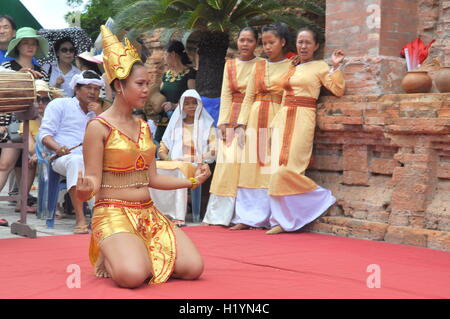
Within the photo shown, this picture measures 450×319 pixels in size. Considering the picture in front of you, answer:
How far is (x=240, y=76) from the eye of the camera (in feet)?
23.7

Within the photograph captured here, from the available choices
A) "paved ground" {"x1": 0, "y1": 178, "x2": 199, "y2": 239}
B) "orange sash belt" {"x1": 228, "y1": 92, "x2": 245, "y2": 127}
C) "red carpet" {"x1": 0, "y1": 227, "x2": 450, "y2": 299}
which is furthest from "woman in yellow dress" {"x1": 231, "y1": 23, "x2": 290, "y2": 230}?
"paved ground" {"x1": 0, "y1": 178, "x2": 199, "y2": 239}

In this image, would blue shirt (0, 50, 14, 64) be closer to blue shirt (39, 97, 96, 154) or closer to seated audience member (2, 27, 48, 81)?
seated audience member (2, 27, 48, 81)

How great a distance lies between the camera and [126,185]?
4.36 m

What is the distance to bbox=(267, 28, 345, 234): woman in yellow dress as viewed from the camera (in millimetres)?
6625

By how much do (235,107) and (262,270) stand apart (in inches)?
115

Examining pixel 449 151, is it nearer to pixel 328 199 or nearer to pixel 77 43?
pixel 328 199

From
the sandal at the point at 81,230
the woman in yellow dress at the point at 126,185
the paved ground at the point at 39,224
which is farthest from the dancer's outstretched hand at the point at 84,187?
the sandal at the point at 81,230

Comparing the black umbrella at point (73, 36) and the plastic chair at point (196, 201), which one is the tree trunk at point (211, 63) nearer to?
the plastic chair at point (196, 201)

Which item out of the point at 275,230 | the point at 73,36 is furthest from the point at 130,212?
the point at 73,36

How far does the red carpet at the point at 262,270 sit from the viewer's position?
3.93 meters

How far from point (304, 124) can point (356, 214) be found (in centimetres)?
A: 95

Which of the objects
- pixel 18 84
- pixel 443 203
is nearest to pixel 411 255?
→ pixel 443 203

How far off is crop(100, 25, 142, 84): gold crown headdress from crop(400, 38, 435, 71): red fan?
10.1 feet

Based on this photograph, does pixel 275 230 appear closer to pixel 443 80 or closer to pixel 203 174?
pixel 443 80
